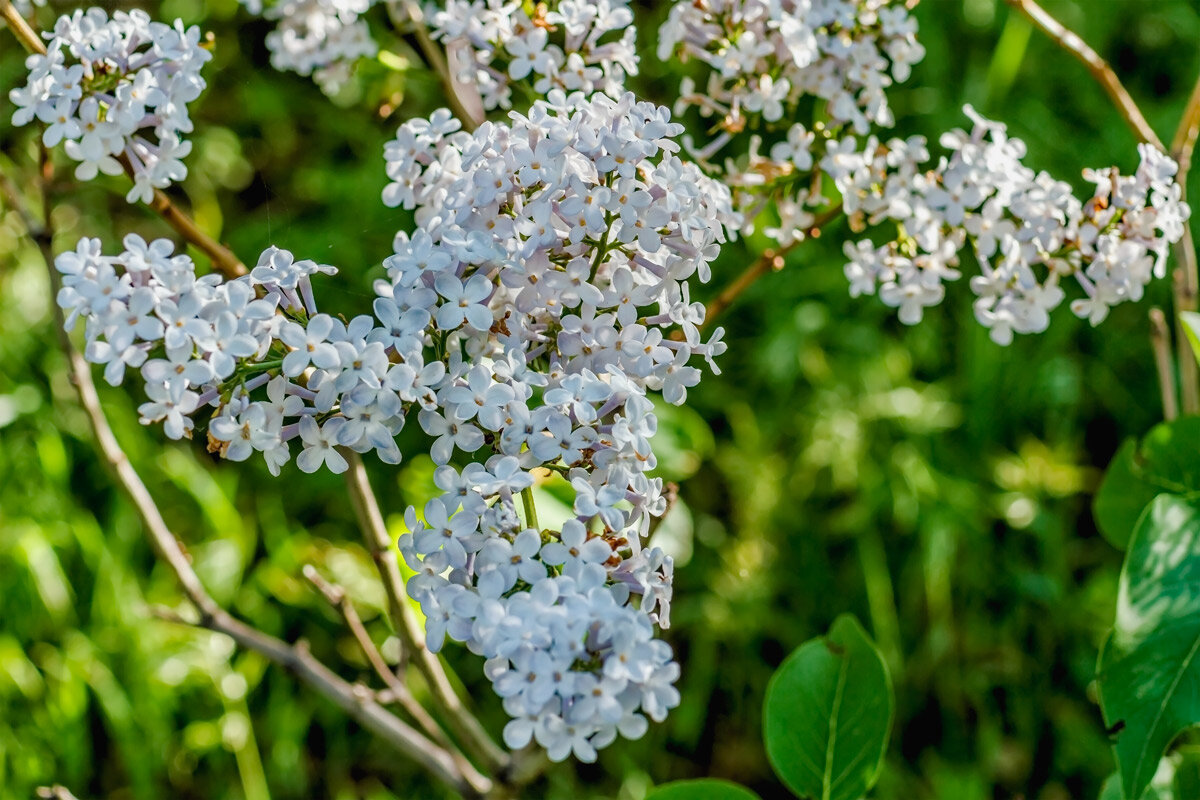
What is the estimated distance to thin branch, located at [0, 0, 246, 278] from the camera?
25.6 inches

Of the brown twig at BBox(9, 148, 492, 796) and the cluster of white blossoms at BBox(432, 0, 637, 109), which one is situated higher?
the cluster of white blossoms at BBox(432, 0, 637, 109)

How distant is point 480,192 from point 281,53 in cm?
41

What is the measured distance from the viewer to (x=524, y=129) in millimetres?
544

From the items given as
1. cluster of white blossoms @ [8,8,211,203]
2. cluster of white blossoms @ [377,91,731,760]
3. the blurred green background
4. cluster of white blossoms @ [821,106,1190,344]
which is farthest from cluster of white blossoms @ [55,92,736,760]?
the blurred green background

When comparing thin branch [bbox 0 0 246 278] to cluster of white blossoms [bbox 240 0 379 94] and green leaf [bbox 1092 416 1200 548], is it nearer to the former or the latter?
cluster of white blossoms [bbox 240 0 379 94]

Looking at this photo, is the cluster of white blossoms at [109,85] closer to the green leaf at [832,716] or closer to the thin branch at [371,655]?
the thin branch at [371,655]

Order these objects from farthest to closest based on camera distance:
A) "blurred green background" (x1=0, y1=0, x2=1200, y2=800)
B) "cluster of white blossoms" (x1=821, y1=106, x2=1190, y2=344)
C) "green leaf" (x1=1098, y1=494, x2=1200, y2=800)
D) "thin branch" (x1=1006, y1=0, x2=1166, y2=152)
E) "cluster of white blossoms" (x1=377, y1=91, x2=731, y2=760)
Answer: "blurred green background" (x1=0, y1=0, x2=1200, y2=800), "thin branch" (x1=1006, y1=0, x2=1166, y2=152), "cluster of white blossoms" (x1=821, y1=106, x2=1190, y2=344), "green leaf" (x1=1098, y1=494, x2=1200, y2=800), "cluster of white blossoms" (x1=377, y1=91, x2=731, y2=760)

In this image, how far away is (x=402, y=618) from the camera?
0.77 m

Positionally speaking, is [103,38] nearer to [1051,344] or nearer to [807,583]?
[807,583]

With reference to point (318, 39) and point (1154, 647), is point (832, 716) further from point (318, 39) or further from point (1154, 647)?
point (318, 39)

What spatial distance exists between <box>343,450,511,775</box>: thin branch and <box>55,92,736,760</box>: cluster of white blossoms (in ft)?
0.59

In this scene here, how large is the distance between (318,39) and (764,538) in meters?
1.23

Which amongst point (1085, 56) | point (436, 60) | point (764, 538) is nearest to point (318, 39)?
point (436, 60)

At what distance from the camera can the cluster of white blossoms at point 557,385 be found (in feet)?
1.41
